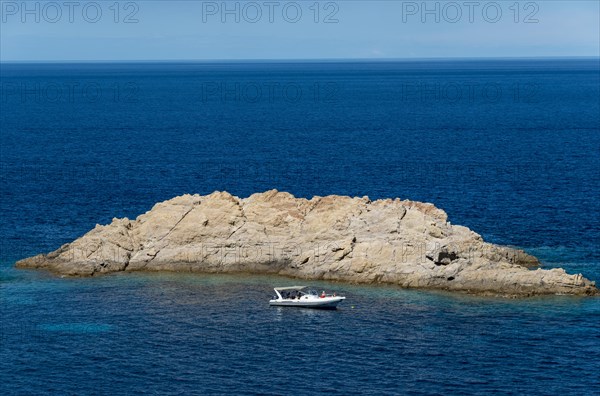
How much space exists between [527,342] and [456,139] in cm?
12109

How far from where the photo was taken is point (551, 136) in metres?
195

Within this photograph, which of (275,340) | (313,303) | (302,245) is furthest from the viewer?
(302,245)

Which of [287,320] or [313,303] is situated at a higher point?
[313,303]

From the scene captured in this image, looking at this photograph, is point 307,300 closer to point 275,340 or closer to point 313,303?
point 313,303

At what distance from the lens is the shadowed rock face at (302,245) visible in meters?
87.7

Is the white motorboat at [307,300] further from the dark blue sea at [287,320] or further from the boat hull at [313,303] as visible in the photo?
the dark blue sea at [287,320]

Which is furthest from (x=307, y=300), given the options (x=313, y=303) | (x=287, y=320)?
→ (x=287, y=320)

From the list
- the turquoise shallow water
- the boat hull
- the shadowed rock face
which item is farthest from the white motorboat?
the shadowed rock face

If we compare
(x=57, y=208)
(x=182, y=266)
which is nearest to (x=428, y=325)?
(x=182, y=266)

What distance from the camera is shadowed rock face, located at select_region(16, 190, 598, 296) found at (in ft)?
288

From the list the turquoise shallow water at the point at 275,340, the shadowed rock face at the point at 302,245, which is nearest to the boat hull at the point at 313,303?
the turquoise shallow water at the point at 275,340

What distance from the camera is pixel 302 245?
3622 inches

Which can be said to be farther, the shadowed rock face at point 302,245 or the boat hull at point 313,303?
the shadowed rock face at point 302,245

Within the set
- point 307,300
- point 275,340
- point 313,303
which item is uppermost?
point 307,300
